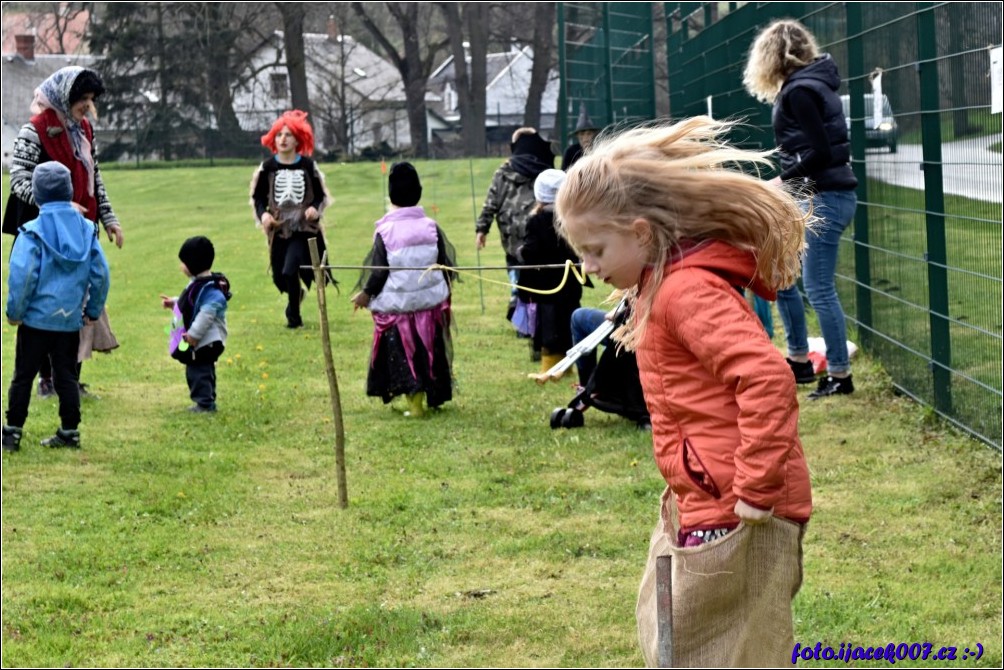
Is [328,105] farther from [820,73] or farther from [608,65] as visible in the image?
[820,73]

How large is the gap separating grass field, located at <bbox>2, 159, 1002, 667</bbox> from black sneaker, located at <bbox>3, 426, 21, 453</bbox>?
0.27 ft

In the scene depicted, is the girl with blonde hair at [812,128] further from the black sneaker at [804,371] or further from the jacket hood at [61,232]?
the jacket hood at [61,232]

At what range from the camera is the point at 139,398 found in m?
10.7

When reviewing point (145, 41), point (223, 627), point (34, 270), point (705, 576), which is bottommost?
point (223, 627)

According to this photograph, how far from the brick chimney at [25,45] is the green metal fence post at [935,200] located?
6110cm

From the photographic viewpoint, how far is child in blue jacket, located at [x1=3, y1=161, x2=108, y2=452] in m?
8.19

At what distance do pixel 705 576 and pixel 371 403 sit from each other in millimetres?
7152

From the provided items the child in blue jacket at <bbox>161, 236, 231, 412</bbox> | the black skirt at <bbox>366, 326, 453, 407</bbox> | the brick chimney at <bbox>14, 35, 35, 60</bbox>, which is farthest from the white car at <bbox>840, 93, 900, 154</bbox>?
the brick chimney at <bbox>14, 35, 35, 60</bbox>

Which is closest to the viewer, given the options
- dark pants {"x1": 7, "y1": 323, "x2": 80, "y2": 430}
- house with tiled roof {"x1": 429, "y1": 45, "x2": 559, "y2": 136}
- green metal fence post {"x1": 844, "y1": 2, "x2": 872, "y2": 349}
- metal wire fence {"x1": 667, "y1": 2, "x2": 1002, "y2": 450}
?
metal wire fence {"x1": 667, "y1": 2, "x2": 1002, "y2": 450}

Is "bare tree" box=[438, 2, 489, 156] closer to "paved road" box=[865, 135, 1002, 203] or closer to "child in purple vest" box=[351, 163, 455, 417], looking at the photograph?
"child in purple vest" box=[351, 163, 455, 417]

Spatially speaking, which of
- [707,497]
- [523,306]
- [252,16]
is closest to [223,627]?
[707,497]

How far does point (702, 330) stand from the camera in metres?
3.04

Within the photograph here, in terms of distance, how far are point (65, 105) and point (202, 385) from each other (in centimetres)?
207

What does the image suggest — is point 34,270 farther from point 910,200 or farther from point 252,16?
point 252,16
